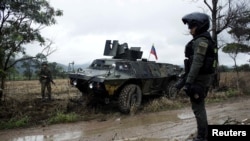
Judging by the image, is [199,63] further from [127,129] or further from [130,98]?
[130,98]

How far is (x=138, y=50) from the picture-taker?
1457cm

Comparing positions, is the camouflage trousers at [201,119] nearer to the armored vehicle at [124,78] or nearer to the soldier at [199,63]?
the soldier at [199,63]

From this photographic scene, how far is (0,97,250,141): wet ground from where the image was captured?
8398 millimetres

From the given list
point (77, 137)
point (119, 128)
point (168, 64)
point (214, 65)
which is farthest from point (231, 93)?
point (214, 65)

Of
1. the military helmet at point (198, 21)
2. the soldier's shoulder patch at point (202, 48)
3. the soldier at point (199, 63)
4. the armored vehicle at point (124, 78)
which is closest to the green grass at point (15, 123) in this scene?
the armored vehicle at point (124, 78)

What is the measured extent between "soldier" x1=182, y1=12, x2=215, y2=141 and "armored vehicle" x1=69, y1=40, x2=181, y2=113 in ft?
19.7

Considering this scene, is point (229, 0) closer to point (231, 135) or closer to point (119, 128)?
point (119, 128)

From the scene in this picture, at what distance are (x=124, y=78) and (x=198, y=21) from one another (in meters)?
6.81

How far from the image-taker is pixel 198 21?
5715 millimetres

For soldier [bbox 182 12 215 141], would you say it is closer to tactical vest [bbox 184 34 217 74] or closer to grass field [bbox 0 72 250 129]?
tactical vest [bbox 184 34 217 74]

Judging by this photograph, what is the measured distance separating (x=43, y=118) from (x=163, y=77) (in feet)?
16.3

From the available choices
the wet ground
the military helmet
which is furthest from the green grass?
the military helmet

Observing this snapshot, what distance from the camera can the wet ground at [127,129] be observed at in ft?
27.6

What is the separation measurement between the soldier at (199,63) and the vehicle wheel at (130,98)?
21.5 feet
